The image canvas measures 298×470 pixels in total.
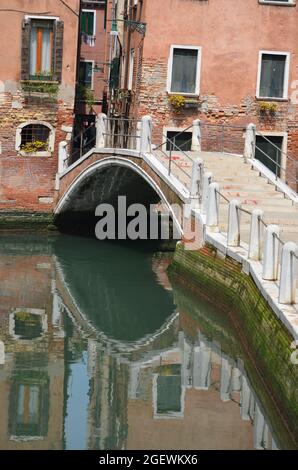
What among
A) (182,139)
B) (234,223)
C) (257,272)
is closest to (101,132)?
(182,139)

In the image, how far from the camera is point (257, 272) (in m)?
11.8

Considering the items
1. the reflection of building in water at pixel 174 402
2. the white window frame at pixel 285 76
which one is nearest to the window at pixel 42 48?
the white window frame at pixel 285 76

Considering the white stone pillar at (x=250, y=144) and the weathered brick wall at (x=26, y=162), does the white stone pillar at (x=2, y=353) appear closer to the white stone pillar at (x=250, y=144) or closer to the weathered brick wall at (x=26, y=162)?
the white stone pillar at (x=250, y=144)

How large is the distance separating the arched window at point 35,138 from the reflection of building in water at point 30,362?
440cm

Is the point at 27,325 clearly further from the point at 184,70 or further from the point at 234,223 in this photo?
the point at 184,70

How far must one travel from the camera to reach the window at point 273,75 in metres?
20.6

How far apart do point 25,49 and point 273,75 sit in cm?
522

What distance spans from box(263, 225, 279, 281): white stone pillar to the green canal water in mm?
1098

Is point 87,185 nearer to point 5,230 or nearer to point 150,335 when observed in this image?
point 5,230

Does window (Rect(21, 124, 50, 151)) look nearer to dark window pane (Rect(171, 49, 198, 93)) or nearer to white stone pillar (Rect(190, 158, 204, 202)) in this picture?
dark window pane (Rect(171, 49, 198, 93))

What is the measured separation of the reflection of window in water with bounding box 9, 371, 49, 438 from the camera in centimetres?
985

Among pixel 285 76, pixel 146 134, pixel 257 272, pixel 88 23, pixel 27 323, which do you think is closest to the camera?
pixel 257 272
